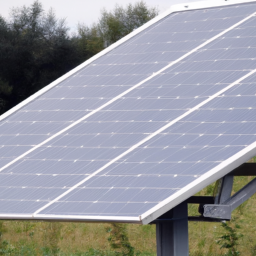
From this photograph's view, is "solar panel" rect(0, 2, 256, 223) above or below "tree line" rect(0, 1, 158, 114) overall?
below

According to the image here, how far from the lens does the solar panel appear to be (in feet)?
17.2

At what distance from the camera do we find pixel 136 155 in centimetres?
591

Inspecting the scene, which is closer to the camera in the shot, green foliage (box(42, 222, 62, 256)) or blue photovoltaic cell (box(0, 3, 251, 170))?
blue photovoltaic cell (box(0, 3, 251, 170))

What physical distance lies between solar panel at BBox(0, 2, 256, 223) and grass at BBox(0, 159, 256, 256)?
771cm

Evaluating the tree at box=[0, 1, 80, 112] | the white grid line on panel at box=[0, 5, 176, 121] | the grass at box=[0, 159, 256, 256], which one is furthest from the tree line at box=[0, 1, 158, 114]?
the white grid line on panel at box=[0, 5, 176, 121]

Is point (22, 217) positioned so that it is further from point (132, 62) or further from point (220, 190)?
point (132, 62)

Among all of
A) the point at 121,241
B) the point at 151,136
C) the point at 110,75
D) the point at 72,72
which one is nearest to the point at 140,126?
the point at 151,136

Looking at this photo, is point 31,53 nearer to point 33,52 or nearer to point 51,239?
point 33,52

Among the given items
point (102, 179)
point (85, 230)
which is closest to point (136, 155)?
point (102, 179)

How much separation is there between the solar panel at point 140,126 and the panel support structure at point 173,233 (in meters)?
1.27

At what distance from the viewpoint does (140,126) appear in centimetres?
655

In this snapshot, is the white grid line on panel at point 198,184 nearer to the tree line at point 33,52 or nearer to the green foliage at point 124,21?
the tree line at point 33,52

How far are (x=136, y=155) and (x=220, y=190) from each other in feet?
3.78

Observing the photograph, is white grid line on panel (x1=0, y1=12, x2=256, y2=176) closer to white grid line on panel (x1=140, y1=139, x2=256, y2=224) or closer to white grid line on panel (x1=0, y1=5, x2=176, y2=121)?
white grid line on panel (x1=0, y1=5, x2=176, y2=121)
